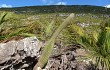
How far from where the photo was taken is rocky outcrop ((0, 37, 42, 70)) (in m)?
7.86

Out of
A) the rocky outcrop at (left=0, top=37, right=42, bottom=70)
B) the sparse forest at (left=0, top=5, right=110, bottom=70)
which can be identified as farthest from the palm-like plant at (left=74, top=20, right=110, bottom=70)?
the rocky outcrop at (left=0, top=37, right=42, bottom=70)

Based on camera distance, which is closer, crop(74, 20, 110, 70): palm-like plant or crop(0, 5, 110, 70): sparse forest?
crop(0, 5, 110, 70): sparse forest

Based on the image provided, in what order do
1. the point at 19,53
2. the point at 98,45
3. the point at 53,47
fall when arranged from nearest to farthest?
1. the point at 19,53
2. the point at 53,47
3. the point at 98,45

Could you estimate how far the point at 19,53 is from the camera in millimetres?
8234

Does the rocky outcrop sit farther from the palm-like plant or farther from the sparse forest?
the palm-like plant

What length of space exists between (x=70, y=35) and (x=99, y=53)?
3.34 ft

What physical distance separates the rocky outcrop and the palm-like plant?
181cm

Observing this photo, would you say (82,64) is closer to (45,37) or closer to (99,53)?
(99,53)

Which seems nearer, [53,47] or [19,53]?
[19,53]

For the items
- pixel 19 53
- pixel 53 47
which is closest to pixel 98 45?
pixel 53 47

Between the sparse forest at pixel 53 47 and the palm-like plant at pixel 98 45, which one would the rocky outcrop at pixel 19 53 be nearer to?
the sparse forest at pixel 53 47

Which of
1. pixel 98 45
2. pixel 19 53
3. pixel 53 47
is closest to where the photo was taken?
pixel 19 53

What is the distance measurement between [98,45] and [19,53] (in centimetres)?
282

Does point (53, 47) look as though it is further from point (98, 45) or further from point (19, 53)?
point (19, 53)
